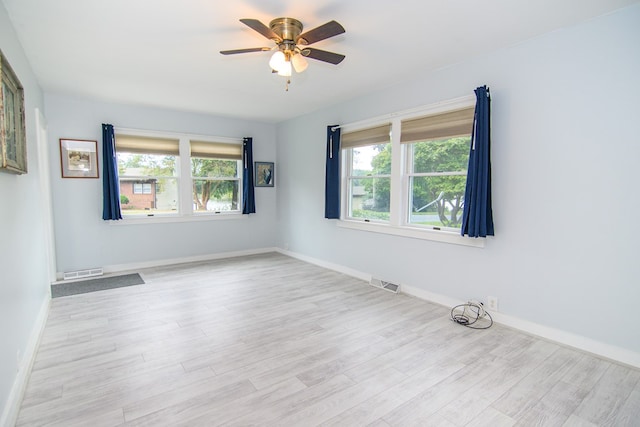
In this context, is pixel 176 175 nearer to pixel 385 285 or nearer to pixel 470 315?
pixel 385 285

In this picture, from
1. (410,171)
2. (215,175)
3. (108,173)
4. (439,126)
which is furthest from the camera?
(215,175)

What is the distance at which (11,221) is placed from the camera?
2.20 meters

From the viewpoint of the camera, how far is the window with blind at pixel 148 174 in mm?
5168

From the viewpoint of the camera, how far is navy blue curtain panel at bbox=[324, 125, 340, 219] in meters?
4.95

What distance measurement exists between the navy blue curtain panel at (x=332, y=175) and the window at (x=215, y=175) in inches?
81.4

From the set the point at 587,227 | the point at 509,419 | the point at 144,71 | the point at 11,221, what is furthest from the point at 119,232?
the point at 587,227

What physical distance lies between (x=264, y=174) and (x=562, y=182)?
493 centimetres

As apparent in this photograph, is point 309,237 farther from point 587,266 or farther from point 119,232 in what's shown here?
point 587,266

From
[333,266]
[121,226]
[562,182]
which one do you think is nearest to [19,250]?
[121,226]

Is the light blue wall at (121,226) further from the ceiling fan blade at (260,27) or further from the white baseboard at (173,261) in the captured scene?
the ceiling fan blade at (260,27)

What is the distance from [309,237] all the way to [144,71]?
343 centimetres

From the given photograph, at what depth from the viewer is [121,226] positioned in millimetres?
5129

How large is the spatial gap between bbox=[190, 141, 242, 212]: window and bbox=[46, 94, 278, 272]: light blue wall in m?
0.26

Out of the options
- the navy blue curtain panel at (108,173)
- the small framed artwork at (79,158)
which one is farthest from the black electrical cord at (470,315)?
the small framed artwork at (79,158)
